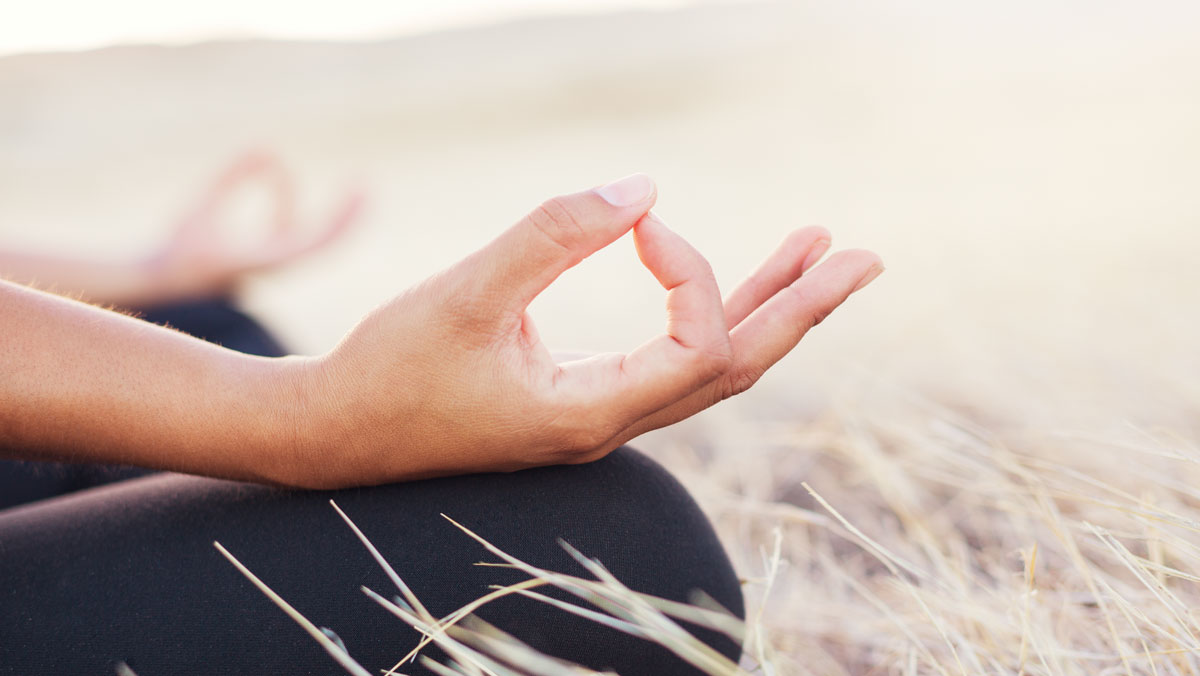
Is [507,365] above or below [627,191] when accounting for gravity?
below

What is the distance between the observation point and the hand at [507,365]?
0.68 m

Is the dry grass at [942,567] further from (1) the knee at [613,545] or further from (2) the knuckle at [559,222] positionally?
(2) the knuckle at [559,222]

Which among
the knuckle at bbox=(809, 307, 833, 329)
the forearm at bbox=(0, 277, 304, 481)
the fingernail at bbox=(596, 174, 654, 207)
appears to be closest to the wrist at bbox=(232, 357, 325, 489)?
the forearm at bbox=(0, 277, 304, 481)

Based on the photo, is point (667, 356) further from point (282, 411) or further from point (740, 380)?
point (282, 411)

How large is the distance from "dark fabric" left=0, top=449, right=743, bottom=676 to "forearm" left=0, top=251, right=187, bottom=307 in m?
1.18

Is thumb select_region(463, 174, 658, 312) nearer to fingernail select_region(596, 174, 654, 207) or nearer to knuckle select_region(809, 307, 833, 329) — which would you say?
fingernail select_region(596, 174, 654, 207)

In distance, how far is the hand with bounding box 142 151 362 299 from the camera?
6.30 ft

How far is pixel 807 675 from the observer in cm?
104

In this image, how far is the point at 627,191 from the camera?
2.31 ft

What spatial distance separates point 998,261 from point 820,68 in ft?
39.9

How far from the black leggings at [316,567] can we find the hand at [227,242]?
3.80 feet

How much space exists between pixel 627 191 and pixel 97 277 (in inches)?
66.4

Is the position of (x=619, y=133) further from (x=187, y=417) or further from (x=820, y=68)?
(x=187, y=417)

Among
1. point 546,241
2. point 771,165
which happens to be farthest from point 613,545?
point 771,165
